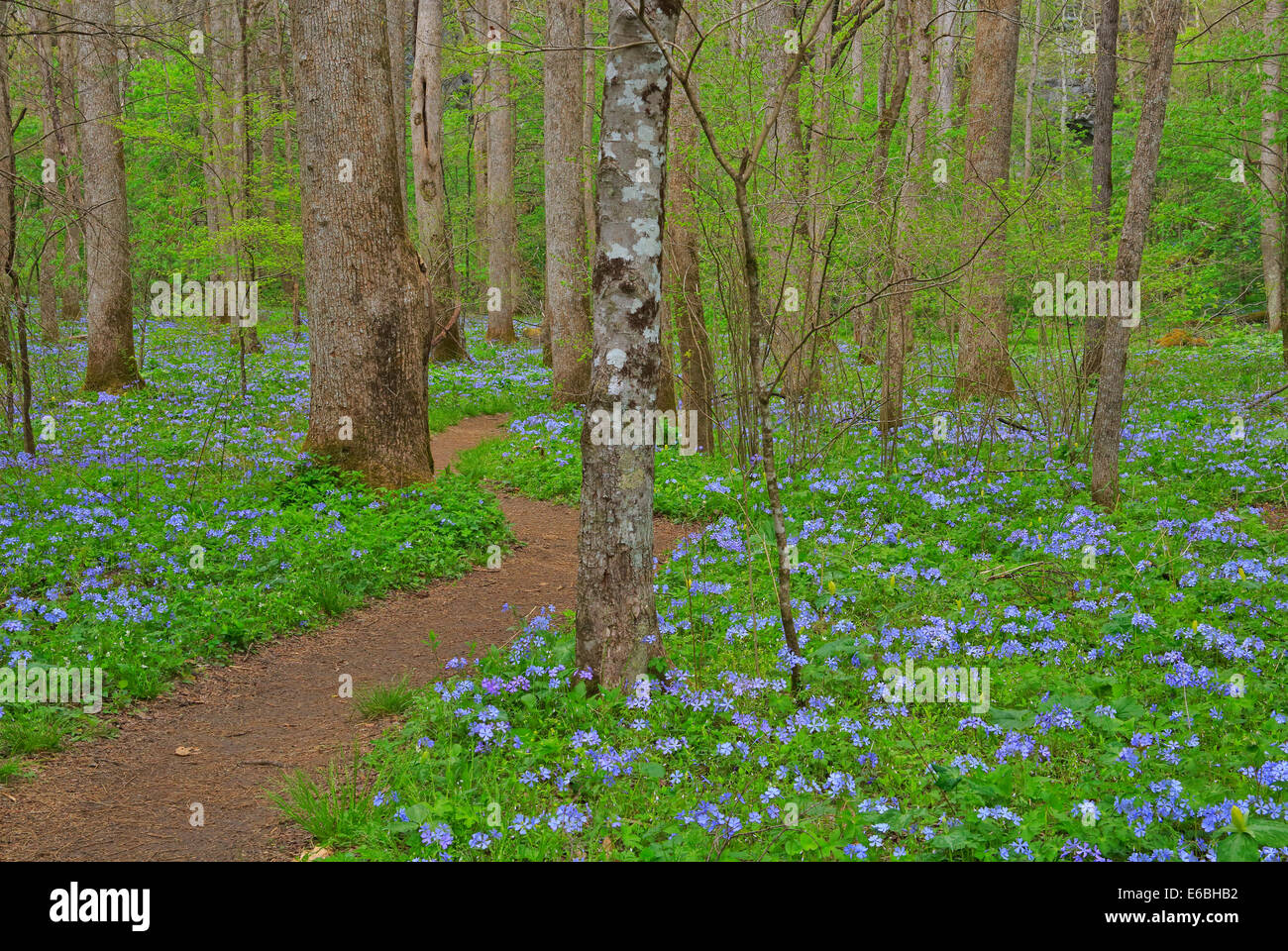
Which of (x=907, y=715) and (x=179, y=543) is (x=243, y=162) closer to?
(x=179, y=543)

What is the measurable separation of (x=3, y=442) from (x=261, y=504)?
3065 mm

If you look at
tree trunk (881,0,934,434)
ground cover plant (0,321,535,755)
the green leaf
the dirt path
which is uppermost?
tree trunk (881,0,934,434)

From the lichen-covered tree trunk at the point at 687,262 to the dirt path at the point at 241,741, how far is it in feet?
9.45

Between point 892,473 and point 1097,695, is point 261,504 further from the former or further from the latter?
point 1097,695

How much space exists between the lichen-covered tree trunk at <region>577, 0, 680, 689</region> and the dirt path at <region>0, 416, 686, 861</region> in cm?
127

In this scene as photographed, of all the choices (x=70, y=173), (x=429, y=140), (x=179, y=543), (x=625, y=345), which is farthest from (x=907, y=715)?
(x=429, y=140)

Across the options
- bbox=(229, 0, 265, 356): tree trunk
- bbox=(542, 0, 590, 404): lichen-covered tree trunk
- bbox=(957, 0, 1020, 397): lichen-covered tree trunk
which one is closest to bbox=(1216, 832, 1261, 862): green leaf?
bbox=(957, 0, 1020, 397): lichen-covered tree trunk

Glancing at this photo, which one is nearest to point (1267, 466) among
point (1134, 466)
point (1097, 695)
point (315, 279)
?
point (1134, 466)

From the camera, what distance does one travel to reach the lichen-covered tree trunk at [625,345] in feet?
12.8

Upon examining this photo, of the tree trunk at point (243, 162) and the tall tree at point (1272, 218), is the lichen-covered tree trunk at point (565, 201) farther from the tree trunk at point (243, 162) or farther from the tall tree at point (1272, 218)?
the tall tree at point (1272, 218)

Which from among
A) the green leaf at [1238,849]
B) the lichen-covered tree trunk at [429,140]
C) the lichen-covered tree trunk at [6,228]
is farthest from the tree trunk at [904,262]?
the lichen-covered tree trunk at [429,140]

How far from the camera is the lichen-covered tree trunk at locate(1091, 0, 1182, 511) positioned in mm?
6363

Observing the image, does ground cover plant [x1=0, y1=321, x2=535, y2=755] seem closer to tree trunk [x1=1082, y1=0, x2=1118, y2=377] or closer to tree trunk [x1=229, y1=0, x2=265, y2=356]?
tree trunk [x1=229, y1=0, x2=265, y2=356]

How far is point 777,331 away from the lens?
390 inches
